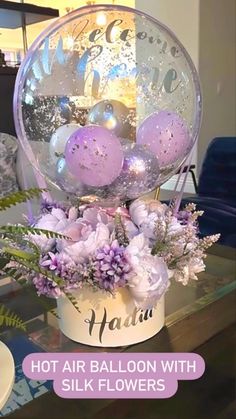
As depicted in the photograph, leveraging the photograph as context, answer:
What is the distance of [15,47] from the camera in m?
4.27

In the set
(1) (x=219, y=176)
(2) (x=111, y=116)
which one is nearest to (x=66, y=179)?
(2) (x=111, y=116)

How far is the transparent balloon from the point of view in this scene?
93 cm

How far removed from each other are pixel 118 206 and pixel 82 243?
22 cm

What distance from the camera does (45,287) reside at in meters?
0.81

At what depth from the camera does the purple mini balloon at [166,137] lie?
1011mm

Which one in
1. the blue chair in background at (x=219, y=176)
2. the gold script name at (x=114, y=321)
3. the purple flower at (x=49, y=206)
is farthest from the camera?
the blue chair in background at (x=219, y=176)

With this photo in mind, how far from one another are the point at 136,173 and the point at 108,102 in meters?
0.23

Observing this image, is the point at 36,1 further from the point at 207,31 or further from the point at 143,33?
the point at 143,33

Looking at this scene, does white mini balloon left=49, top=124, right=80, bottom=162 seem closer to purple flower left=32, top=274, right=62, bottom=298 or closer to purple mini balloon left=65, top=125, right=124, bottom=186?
purple mini balloon left=65, top=125, right=124, bottom=186

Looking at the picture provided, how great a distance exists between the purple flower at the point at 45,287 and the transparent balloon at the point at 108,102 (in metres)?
0.25

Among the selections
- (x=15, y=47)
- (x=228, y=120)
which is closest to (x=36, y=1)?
(x=15, y=47)

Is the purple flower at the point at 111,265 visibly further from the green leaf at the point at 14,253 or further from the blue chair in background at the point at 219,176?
the blue chair in background at the point at 219,176

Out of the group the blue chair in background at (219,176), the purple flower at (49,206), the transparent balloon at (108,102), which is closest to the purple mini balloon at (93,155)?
the transparent balloon at (108,102)

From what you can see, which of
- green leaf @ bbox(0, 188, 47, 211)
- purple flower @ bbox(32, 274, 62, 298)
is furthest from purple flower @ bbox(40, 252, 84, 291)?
green leaf @ bbox(0, 188, 47, 211)
